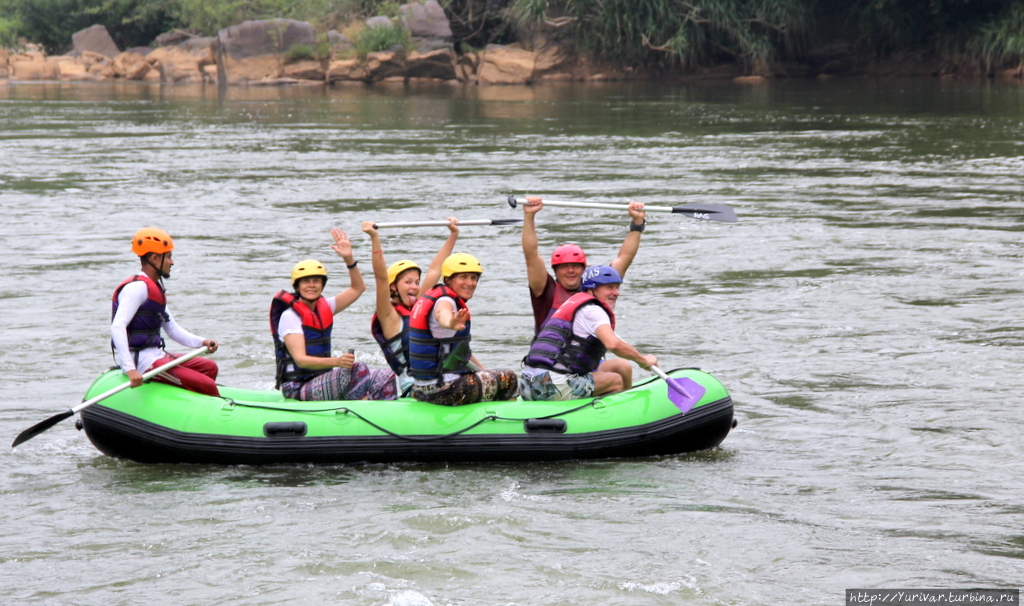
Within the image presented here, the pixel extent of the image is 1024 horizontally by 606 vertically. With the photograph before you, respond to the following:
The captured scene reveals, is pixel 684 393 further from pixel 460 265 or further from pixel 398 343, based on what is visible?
pixel 398 343

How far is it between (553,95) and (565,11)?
17.7ft

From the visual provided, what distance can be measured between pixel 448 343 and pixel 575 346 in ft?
2.48

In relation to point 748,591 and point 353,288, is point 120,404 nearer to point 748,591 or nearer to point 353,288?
point 353,288

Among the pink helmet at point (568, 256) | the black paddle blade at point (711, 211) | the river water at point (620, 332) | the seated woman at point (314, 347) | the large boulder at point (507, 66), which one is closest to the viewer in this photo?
the river water at point (620, 332)

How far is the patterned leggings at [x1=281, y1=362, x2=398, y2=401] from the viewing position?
713 centimetres

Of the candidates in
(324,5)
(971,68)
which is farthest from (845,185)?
(324,5)

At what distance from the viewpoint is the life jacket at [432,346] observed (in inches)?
264

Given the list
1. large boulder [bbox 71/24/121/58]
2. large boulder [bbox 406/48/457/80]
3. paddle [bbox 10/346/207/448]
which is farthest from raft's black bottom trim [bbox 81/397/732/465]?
large boulder [bbox 71/24/121/58]

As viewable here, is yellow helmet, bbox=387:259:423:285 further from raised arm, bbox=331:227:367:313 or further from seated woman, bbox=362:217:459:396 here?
raised arm, bbox=331:227:367:313

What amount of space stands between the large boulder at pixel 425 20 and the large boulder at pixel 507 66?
1.96 meters

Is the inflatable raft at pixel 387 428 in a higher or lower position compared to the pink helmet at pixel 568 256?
lower

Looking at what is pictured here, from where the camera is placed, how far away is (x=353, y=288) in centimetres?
733

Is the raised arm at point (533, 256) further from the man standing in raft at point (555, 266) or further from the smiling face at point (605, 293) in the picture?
the smiling face at point (605, 293)

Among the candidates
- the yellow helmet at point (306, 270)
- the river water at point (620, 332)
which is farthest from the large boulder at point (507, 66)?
the yellow helmet at point (306, 270)
